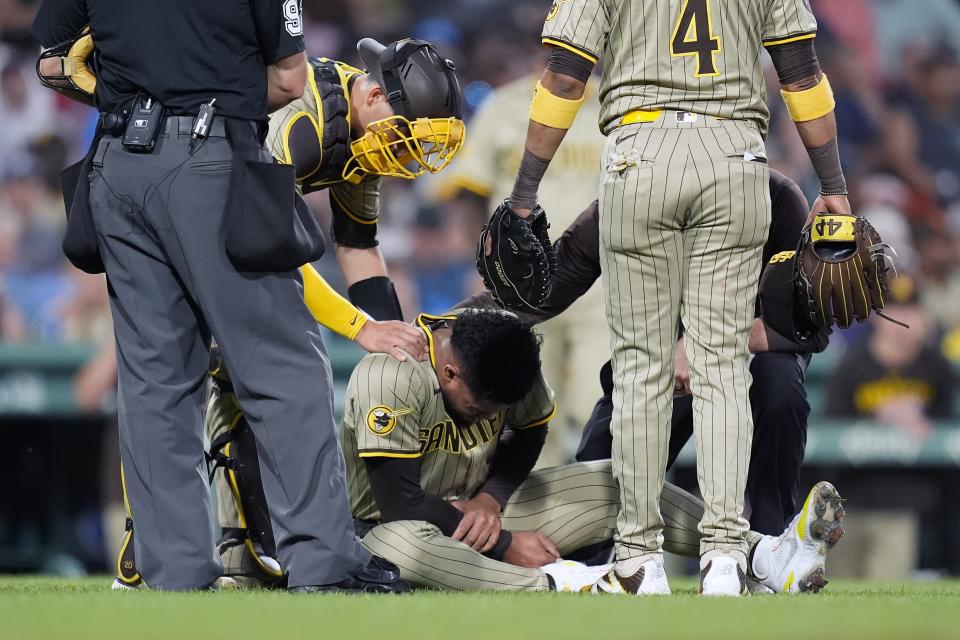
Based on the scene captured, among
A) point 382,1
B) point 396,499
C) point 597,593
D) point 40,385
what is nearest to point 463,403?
point 396,499

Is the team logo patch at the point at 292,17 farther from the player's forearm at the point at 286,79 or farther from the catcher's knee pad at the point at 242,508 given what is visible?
the catcher's knee pad at the point at 242,508

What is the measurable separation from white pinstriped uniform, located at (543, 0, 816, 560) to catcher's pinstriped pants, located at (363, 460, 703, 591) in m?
0.49

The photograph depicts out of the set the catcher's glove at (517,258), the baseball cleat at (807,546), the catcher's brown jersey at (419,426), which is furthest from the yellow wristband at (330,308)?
the baseball cleat at (807,546)

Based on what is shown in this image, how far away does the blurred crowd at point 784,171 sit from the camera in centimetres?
683

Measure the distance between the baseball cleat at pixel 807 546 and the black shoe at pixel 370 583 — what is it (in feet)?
3.37

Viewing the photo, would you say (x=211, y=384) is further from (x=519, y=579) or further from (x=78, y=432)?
(x=78, y=432)

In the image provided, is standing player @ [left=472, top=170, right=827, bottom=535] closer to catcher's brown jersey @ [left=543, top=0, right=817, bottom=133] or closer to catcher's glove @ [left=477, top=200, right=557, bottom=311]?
catcher's glove @ [left=477, top=200, right=557, bottom=311]

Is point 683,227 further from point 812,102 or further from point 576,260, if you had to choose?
point 576,260

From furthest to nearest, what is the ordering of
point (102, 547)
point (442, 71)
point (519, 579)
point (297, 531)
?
point (102, 547) → point (442, 71) → point (519, 579) → point (297, 531)

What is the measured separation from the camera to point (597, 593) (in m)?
3.45

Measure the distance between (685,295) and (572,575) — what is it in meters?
0.88

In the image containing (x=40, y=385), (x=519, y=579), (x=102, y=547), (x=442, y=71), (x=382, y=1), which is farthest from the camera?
(x=382, y=1)

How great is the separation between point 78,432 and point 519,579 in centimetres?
442

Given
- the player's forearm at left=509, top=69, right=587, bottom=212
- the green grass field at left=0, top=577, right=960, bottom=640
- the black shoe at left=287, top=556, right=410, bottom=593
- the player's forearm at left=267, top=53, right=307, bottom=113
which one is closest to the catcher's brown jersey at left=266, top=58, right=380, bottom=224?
the player's forearm at left=267, top=53, right=307, bottom=113
